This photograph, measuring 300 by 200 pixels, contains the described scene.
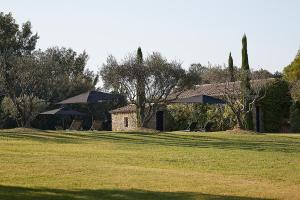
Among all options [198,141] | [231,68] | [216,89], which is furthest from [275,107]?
[198,141]

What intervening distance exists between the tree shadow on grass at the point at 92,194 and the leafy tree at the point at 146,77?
91.2ft

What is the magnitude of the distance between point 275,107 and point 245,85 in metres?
4.92

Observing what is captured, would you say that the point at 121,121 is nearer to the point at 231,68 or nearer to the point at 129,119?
the point at 129,119

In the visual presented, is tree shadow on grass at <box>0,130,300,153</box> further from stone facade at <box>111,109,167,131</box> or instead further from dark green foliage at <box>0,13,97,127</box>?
stone facade at <box>111,109,167,131</box>

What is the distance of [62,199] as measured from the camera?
9344mm

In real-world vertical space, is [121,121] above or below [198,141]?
above

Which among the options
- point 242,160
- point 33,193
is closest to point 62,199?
point 33,193

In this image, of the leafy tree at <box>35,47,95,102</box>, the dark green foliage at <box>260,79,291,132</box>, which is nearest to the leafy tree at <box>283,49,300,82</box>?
the dark green foliage at <box>260,79,291,132</box>

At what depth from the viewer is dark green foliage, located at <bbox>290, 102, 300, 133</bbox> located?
4128 centimetres

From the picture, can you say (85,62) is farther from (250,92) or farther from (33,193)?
(33,193)

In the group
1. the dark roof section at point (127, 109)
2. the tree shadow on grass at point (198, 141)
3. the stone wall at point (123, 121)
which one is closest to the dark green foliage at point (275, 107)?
the stone wall at point (123, 121)

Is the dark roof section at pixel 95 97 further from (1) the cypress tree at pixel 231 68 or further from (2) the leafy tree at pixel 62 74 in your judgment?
(1) the cypress tree at pixel 231 68

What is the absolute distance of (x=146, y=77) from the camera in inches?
1510

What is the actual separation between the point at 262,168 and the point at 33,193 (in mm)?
7012
